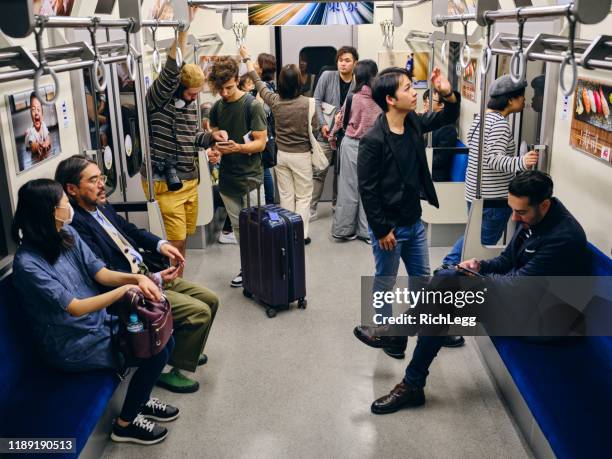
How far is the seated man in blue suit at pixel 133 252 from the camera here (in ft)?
10.9

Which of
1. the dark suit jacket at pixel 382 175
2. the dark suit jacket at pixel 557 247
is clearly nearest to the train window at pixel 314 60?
the dark suit jacket at pixel 382 175

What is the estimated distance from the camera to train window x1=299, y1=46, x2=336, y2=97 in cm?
778

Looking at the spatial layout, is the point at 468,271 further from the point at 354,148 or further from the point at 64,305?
the point at 354,148

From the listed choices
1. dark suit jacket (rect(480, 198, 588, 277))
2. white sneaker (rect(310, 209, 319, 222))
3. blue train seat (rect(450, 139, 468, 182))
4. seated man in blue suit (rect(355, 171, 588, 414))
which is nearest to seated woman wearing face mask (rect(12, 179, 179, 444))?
seated man in blue suit (rect(355, 171, 588, 414))

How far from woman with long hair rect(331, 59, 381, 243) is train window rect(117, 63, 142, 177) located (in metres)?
1.91

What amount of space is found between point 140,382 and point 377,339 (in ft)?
5.21

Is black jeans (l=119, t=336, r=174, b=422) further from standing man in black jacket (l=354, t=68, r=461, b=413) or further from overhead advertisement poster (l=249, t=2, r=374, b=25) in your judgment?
overhead advertisement poster (l=249, t=2, r=374, b=25)

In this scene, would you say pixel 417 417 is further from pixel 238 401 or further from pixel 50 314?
pixel 50 314

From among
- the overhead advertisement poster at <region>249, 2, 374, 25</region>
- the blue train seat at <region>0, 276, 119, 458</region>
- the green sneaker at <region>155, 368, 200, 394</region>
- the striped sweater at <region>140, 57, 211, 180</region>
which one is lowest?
the green sneaker at <region>155, 368, 200, 394</region>

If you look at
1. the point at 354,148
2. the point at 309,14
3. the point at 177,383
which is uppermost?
the point at 309,14

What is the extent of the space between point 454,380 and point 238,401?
1253 millimetres

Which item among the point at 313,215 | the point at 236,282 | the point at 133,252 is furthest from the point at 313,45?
the point at 133,252

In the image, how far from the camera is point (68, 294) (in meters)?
2.89

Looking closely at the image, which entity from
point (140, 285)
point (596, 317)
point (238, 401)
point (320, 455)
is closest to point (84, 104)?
point (140, 285)
